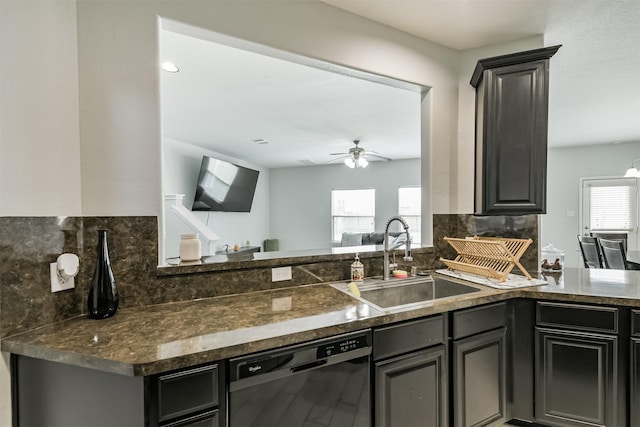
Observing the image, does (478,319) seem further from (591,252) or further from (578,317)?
(591,252)

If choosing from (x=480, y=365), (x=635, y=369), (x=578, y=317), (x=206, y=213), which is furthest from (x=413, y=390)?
(x=206, y=213)

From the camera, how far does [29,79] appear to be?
3.94 feet

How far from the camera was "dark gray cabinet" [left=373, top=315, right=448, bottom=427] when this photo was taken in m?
1.39

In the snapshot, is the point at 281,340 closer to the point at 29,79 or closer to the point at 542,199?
the point at 29,79

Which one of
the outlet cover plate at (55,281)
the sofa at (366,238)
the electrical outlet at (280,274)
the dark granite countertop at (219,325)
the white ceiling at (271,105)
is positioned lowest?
the sofa at (366,238)

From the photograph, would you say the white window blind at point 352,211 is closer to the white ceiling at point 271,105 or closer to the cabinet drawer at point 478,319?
the white ceiling at point 271,105

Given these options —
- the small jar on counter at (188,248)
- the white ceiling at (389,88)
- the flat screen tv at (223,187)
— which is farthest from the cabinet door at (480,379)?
the flat screen tv at (223,187)

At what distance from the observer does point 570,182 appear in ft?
20.6

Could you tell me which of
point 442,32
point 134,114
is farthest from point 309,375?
point 442,32

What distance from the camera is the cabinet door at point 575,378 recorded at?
1.66 meters

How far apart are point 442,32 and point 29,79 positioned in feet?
7.72

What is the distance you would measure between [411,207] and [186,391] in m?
6.56

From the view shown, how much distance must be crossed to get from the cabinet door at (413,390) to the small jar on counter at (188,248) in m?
1.05

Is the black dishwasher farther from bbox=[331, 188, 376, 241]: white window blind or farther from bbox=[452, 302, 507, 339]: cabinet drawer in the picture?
bbox=[331, 188, 376, 241]: white window blind
